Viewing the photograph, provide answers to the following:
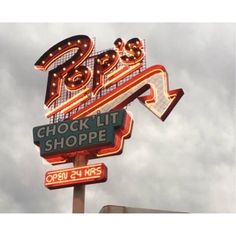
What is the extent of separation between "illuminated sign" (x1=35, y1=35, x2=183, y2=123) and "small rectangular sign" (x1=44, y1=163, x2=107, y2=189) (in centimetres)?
301

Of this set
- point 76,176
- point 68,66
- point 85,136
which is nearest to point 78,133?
point 85,136

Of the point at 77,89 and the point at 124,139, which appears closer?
the point at 124,139

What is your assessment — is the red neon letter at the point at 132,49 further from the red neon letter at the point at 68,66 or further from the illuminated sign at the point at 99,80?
the red neon letter at the point at 68,66

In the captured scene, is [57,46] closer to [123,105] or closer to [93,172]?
[123,105]

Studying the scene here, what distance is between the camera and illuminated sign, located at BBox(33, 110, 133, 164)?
23547 millimetres

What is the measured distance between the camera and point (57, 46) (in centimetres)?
2705

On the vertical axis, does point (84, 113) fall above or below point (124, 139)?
above

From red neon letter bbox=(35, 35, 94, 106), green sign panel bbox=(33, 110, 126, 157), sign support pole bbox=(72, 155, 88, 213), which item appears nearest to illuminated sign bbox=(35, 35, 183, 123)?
red neon letter bbox=(35, 35, 94, 106)

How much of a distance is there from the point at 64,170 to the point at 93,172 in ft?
4.50

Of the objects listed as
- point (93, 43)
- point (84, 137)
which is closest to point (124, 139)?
point (84, 137)

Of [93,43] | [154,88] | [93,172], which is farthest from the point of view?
[93,43]

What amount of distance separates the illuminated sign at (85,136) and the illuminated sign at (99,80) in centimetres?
102

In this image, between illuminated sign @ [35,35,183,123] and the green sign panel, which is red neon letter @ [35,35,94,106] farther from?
the green sign panel

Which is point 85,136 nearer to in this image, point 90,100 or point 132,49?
point 90,100
